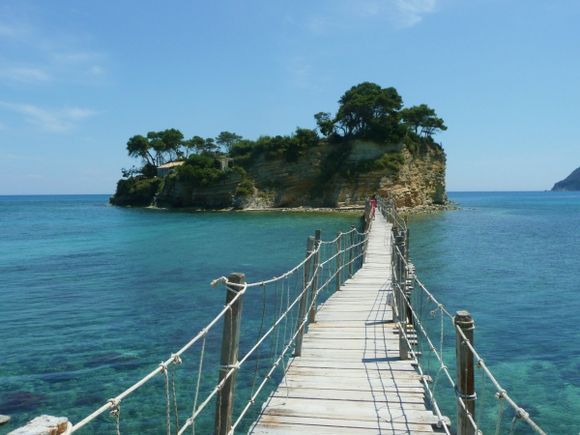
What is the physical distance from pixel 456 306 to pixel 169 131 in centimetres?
7684

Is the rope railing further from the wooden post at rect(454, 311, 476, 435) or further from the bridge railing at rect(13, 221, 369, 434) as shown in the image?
the wooden post at rect(454, 311, 476, 435)

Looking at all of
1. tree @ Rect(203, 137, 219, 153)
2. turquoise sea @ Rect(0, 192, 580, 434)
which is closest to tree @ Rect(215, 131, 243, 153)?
tree @ Rect(203, 137, 219, 153)

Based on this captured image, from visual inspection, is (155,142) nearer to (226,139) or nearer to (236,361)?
(226,139)

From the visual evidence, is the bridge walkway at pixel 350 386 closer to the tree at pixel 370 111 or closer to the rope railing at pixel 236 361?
the rope railing at pixel 236 361

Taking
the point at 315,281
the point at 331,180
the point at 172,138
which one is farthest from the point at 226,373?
the point at 172,138

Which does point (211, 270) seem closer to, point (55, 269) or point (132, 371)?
point (55, 269)

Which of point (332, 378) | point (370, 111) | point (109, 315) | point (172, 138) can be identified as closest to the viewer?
point (332, 378)

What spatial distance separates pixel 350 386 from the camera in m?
5.97

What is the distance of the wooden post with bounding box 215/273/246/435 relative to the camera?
4043 mm

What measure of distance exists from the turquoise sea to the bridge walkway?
1017 mm

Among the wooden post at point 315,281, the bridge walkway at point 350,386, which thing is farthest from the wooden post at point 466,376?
the wooden post at point 315,281

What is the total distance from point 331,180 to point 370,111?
A: 1034 cm

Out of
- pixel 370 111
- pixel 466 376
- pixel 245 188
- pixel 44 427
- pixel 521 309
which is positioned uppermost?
pixel 370 111

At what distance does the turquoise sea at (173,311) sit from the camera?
8680mm
